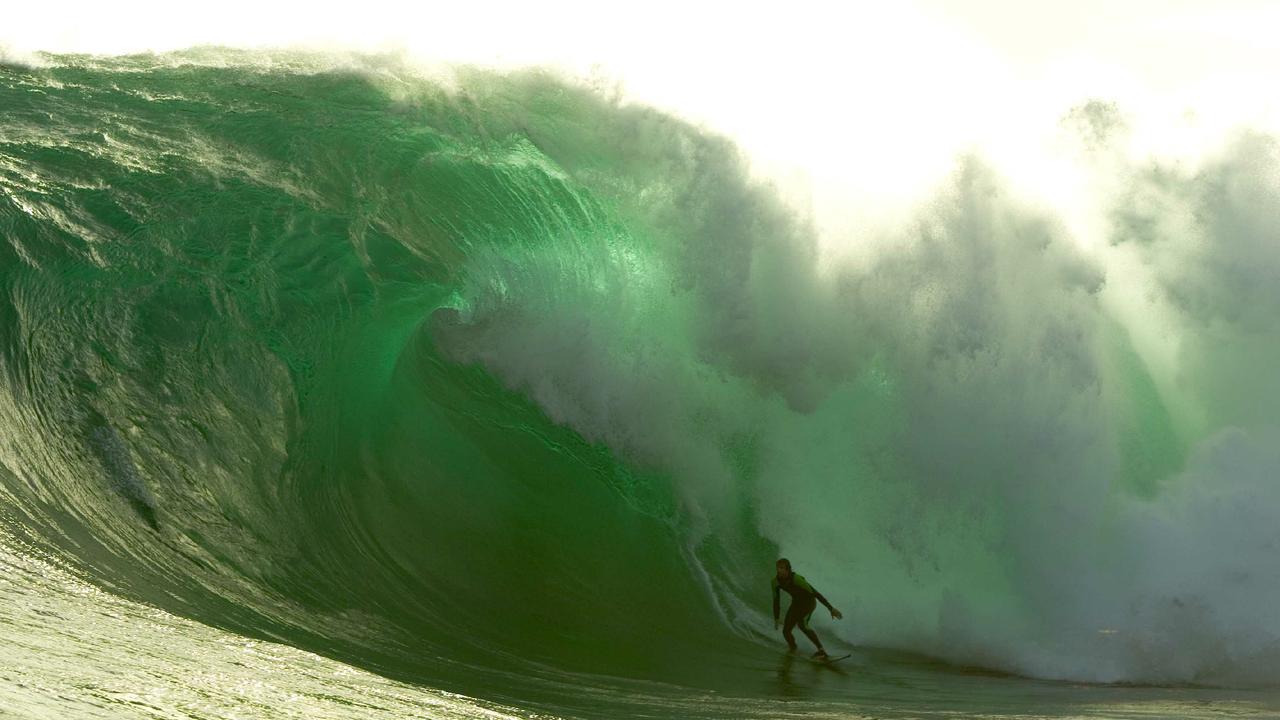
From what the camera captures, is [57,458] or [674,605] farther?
[674,605]

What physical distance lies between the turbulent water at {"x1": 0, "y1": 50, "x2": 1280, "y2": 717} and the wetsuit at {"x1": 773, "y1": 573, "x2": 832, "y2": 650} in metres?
0.37

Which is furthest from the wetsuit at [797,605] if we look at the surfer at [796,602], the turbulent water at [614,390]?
the turbulent water at [614,390]

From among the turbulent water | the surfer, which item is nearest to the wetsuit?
the surfer

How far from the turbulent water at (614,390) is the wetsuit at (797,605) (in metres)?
0.37

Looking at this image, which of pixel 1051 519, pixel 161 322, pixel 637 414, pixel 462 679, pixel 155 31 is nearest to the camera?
pixel 462 679

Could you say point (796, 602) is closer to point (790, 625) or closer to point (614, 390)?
point (790, 625)

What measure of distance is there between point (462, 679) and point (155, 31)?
27.7ft

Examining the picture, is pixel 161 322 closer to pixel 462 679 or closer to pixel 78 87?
pixel 78 87

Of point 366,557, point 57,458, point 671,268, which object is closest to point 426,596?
point 366,557

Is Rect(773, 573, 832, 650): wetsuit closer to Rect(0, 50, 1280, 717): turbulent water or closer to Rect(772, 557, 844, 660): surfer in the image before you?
Rect(772, 557, 844, 660): surfer

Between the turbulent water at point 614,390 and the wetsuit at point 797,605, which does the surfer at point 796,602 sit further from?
the turbulent water at point 614,390

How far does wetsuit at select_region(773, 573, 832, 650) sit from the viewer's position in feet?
27.5

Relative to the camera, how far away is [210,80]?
436 inches

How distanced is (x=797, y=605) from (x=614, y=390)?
2.63 meters
